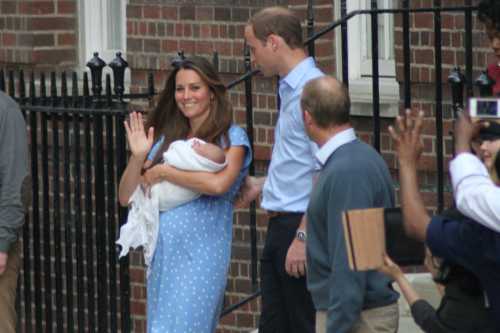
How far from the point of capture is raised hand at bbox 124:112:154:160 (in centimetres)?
720

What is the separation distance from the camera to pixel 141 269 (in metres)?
10.3

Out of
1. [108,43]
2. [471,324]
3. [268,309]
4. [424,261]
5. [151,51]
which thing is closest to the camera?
[471,324]

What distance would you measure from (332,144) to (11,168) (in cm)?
246

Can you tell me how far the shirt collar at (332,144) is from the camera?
6.19 m

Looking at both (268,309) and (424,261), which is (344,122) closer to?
(424,261)

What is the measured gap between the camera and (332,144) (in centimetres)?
619

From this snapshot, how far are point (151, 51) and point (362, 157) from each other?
4.29 metres

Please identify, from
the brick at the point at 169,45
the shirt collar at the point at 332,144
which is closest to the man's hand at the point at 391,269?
the shirt collar at the point at 332,144

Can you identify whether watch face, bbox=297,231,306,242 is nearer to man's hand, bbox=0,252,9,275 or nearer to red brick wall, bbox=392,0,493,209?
red brick wall, bbox=392,0,493,209

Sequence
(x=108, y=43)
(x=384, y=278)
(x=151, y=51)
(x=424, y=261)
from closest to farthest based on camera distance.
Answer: (x=424, y=261), (x=384, y=278), (x=151, y=51), (x=108, y=43)

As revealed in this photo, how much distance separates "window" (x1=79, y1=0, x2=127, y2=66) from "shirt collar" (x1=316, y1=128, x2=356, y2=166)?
16.2 ft

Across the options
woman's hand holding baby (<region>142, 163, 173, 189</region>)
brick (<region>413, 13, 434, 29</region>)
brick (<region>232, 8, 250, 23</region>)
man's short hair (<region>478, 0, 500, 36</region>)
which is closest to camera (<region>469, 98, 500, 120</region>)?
man's short hair (<region>478, 0, 500, 36</region>)

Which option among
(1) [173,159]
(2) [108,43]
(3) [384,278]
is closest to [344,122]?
(3) [384,278]

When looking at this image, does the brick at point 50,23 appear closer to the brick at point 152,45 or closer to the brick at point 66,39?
the brick at point 66,39
